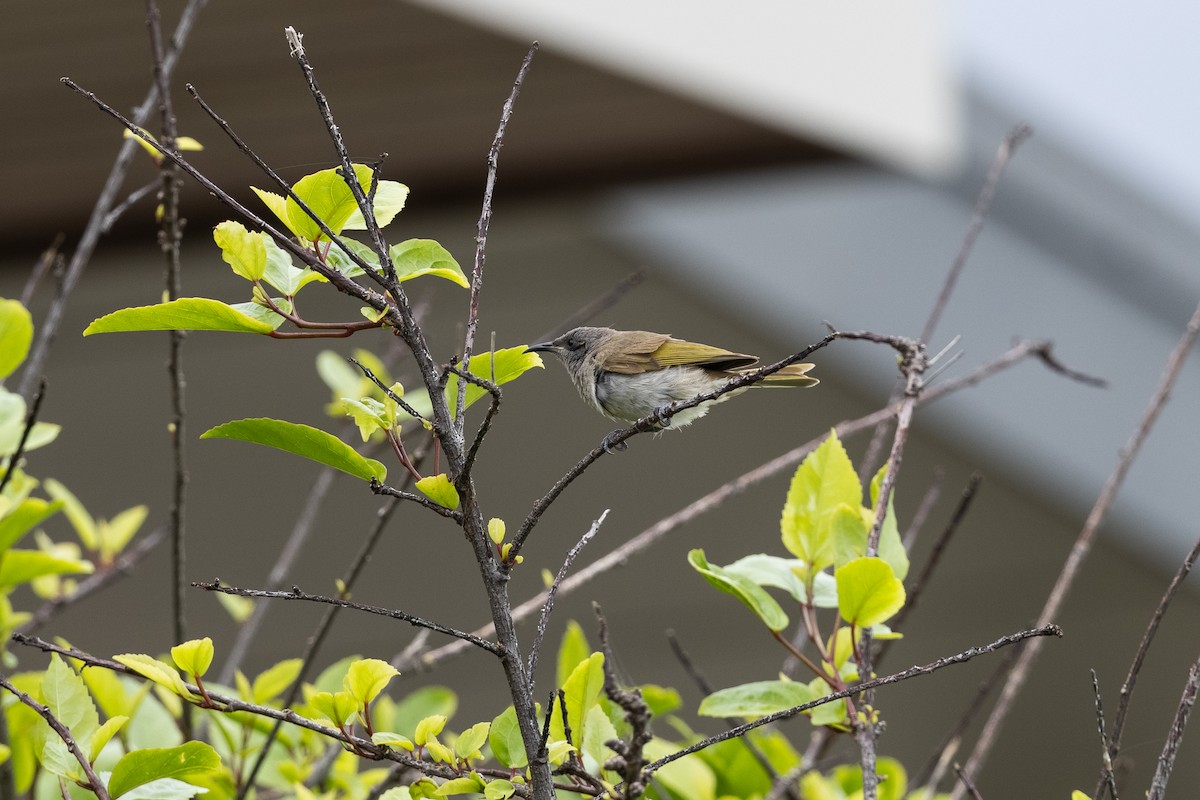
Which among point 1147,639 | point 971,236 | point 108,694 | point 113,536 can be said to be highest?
point 971,236

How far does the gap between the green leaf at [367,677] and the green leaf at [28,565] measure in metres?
0.53

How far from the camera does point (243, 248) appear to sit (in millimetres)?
1278

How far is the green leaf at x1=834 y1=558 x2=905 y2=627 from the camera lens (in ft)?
4.55

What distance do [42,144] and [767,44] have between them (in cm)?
337

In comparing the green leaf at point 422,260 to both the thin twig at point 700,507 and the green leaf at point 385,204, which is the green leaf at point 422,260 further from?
the thin twig at point 700,507

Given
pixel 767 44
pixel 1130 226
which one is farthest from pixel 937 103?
pixel 1130 226

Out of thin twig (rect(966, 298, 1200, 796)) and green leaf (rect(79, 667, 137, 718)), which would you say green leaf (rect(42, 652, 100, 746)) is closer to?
green leaf (rect(79, 667, 137, 718))

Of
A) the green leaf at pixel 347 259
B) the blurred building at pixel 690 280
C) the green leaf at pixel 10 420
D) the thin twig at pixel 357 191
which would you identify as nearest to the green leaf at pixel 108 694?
the green leaf at pixel 10 420

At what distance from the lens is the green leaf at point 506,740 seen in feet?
4.35

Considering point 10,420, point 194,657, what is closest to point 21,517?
point 10,420

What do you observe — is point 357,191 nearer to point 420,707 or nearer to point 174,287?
point 174,287

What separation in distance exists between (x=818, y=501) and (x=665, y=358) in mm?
1276

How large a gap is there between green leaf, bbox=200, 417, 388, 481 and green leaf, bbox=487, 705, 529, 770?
313 millimetres

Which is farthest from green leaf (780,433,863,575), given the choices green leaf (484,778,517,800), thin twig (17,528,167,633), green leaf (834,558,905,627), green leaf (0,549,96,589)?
thin twig (17,528,167,633)
